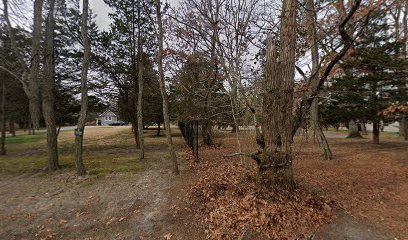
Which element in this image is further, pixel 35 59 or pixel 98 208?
pixel 35 59

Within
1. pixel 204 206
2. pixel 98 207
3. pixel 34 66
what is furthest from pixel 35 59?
pixel 204 206

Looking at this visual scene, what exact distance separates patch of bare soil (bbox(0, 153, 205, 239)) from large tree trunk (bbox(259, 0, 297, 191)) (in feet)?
5.78

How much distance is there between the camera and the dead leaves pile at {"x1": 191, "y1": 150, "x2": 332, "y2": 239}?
11.0 feet

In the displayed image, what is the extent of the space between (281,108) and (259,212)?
6.08 ft

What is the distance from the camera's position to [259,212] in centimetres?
362

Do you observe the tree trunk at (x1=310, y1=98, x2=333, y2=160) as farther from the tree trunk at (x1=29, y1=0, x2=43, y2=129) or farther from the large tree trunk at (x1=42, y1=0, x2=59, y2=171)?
the tree trunk at (x1=29, y1=0, x2=43, y2=129)

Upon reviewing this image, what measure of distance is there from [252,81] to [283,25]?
2.83 m

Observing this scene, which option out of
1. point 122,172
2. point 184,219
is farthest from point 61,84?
point 184,219

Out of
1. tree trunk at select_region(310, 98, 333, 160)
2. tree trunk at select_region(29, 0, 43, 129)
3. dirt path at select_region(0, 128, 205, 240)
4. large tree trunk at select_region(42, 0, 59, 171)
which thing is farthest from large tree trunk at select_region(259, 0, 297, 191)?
tree trunk at select_region(29, 0, 43, 129)

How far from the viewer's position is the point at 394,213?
3.93 m

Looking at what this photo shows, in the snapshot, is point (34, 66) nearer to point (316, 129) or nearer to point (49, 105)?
point (49, 105)

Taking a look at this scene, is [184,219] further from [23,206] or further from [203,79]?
[203,79]

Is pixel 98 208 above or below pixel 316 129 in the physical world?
below

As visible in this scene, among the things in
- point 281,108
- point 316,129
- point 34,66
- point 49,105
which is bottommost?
point 316,129
